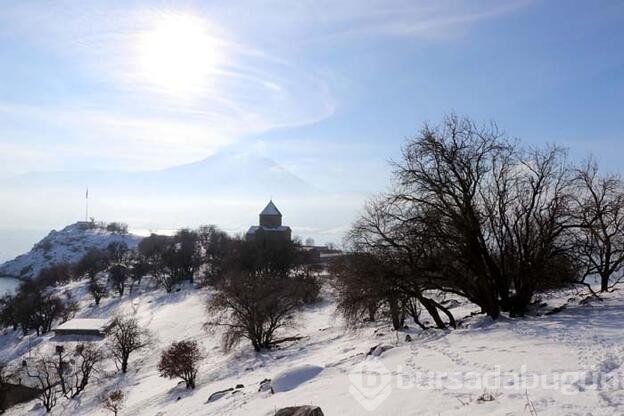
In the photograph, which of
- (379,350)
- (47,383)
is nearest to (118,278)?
(47,383)

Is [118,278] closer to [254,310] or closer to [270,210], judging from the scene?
[270,210]

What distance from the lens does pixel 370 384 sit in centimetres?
1262

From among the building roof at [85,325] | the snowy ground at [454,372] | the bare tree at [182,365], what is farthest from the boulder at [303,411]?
the building roof at [85,325]

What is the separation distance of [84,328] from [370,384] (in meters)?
56.9

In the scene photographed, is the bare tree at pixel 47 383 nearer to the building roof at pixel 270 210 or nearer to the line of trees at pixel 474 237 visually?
the line of trees at pixel 474 237

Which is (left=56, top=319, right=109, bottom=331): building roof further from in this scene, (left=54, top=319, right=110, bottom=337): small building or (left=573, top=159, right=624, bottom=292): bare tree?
(left=573, top=159, right=624, bottom=292): bare tree

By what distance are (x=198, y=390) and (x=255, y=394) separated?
9.45m

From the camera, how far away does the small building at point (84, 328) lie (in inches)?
2309

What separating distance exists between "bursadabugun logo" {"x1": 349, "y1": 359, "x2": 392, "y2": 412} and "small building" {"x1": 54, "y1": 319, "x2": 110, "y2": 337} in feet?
174

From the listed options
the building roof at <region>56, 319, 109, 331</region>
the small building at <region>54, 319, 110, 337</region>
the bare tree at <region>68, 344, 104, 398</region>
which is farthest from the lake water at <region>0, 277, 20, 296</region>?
the bare tree at <region>68, 344, 104, 398</region>

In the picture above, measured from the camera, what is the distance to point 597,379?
8727mm

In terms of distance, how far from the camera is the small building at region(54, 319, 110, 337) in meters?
58.7

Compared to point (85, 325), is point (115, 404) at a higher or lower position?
lower

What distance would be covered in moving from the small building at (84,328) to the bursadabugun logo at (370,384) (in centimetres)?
5289
